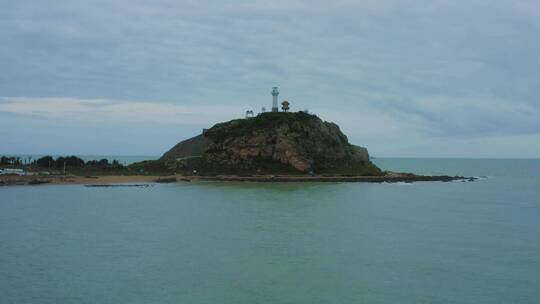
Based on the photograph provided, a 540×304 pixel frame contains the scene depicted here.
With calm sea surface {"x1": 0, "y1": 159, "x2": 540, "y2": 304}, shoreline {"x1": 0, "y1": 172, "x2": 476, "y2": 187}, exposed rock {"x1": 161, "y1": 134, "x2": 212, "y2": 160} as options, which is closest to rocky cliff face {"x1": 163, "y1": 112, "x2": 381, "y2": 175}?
shoreline {"x1": 0, "y1": 172, "x2": 476, "y2": 187}

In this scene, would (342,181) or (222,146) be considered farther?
(222,146)

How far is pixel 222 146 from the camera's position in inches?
3762

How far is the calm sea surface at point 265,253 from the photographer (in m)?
19.4

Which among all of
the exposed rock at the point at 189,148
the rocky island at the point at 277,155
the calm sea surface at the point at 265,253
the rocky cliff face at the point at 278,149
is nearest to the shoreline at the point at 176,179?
the rocky island at the point at 277,155

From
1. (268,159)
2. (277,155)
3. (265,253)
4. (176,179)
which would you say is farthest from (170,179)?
(265,253)

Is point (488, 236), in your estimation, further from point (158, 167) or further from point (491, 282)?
point (158, 167)

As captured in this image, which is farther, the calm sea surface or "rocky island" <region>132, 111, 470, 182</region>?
"rocky island" <region>132, 111, 470, 182</region>

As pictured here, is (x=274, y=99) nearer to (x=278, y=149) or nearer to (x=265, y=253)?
(x=278, y=149)

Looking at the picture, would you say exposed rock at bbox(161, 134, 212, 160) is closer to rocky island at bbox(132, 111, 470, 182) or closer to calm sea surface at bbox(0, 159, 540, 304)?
rocky island at bbox(132, 111, 470, 182)

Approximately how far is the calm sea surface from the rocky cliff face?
139 ft

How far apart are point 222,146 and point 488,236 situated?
6748 centimetres

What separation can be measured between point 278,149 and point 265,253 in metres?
66.4

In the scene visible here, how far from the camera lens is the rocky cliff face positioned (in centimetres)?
9200

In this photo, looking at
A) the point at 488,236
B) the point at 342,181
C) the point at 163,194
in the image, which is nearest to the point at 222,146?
the point at 342,181
